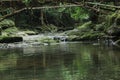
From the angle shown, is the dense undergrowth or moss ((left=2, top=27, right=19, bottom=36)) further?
moss ((left=2, top=27, right=19, bottom=36))

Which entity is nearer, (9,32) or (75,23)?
(9,32)

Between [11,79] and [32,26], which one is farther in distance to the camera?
[32,26]

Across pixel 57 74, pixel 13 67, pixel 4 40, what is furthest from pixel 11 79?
pixel 4 40

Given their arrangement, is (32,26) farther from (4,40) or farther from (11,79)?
(11,79)

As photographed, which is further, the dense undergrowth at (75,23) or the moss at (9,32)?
the moss at (9,32)

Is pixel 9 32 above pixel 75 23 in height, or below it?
above

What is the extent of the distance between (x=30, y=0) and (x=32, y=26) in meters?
25.0

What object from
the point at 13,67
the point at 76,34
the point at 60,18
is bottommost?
the point at 60,18

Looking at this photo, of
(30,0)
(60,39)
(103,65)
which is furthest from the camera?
(60,39)

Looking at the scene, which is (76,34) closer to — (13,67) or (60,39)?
(60,39)

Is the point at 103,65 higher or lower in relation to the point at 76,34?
higher

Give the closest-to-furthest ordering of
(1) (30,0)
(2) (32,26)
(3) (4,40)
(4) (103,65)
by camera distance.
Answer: (4) (103,65), (1) (30,0), (3) (4,40), (2) (32,26)

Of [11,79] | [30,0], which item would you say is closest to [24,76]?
[11,79]

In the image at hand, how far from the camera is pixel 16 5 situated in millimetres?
15352
